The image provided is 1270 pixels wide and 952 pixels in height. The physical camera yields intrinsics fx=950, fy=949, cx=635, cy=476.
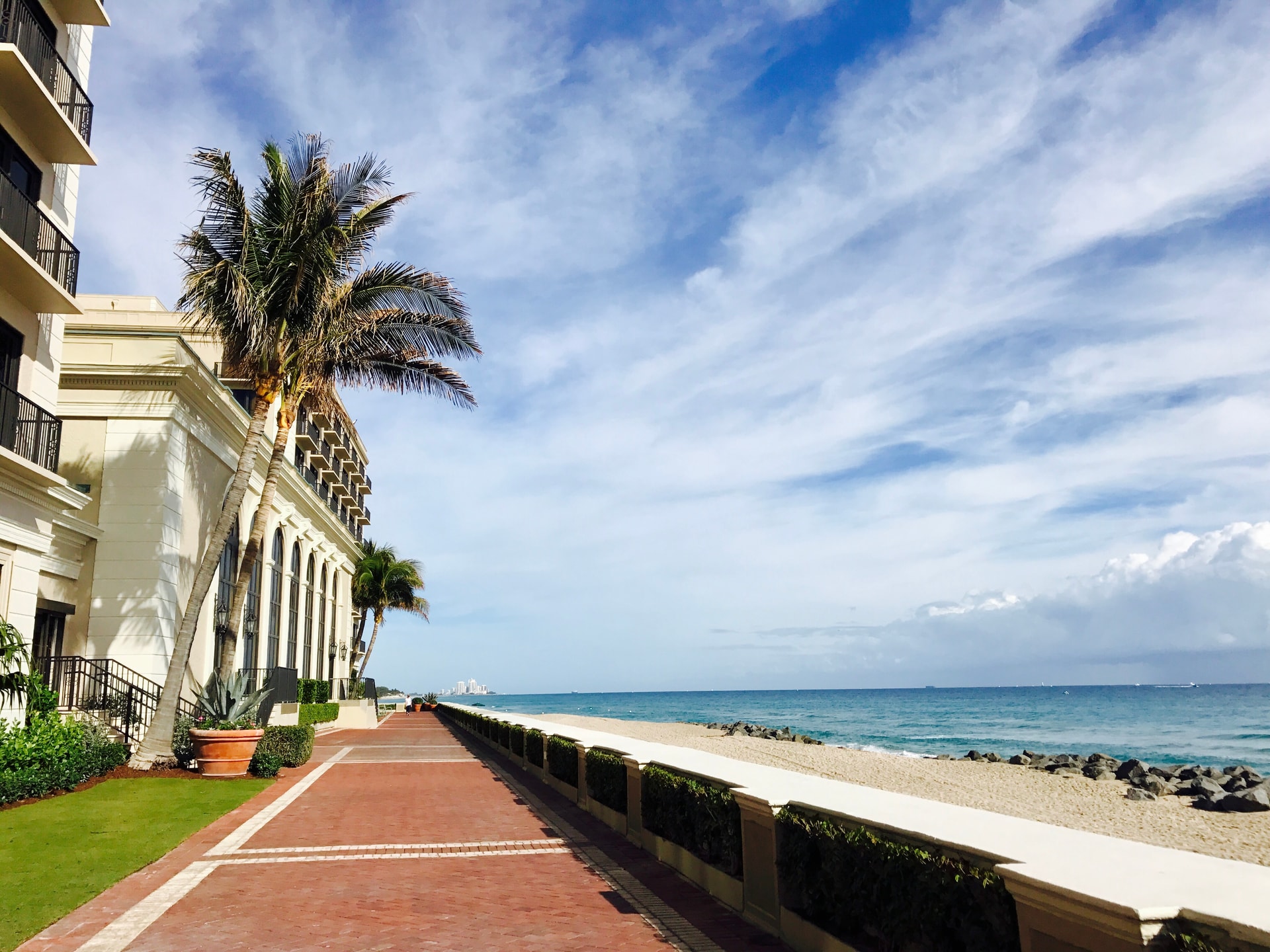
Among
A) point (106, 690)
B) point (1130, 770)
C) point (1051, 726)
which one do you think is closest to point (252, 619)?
point (106, 690)

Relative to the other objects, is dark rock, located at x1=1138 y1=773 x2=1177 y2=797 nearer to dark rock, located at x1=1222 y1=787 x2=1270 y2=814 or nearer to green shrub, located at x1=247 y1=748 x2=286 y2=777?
dark rock, located at x1=1222 y1=787 x2=1270 y2=814

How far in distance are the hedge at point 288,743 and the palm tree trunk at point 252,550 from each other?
1621 mm

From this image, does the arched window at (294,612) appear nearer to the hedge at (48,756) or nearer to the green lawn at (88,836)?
the hedge at (48,756)

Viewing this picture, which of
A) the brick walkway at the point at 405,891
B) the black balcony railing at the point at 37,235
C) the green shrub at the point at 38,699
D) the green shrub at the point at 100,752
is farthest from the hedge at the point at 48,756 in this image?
the black balcony railing at the point at 37,235

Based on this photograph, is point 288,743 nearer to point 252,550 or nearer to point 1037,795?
point 252,550

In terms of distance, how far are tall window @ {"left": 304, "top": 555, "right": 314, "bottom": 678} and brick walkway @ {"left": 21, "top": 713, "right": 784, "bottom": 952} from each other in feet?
96.9

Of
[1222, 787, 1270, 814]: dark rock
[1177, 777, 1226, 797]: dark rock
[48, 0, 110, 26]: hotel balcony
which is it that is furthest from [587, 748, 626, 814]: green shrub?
[1177, 777, 1226, 797]: dark rock

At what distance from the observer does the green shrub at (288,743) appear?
18734 millimetres

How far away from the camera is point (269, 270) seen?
1955cm

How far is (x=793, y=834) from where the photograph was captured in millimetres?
6715

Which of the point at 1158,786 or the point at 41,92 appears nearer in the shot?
the point at 41,92

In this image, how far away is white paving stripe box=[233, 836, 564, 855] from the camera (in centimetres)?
1050

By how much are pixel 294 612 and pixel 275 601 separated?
11.7 ft

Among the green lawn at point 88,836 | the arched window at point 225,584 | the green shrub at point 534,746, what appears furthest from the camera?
the arched window at point 225,584
